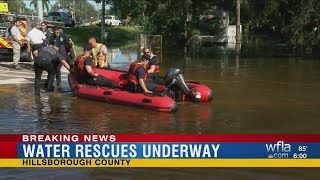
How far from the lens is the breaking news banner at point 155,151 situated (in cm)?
543

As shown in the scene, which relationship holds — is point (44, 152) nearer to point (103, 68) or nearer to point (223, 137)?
point (223, 137)

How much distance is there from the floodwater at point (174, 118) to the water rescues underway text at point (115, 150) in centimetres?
86

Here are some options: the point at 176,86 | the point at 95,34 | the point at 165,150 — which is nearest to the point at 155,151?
the point at 165,150

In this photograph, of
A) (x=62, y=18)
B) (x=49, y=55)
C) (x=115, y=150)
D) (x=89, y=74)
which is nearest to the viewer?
(x=115, y=150)

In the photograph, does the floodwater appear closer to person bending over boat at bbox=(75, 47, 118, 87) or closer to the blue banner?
person bending over boat at bbox=(75, 47, 118, 87)

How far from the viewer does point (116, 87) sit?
39.0ft

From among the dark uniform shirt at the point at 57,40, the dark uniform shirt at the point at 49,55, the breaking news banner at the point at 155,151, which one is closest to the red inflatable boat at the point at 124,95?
the dark uniform shirt at the point at 49,55

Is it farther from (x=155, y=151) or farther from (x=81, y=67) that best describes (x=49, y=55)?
(x=155, y=151)

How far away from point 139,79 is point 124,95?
53 cm

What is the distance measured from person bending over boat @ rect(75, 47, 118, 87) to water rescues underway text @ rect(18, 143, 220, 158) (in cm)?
647

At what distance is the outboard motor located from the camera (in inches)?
456

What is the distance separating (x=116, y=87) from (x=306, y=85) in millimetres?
6406

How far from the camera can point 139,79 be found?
36.0 ft

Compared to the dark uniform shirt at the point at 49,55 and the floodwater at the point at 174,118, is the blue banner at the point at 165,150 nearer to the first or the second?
the floodwater at the point at 174,118
